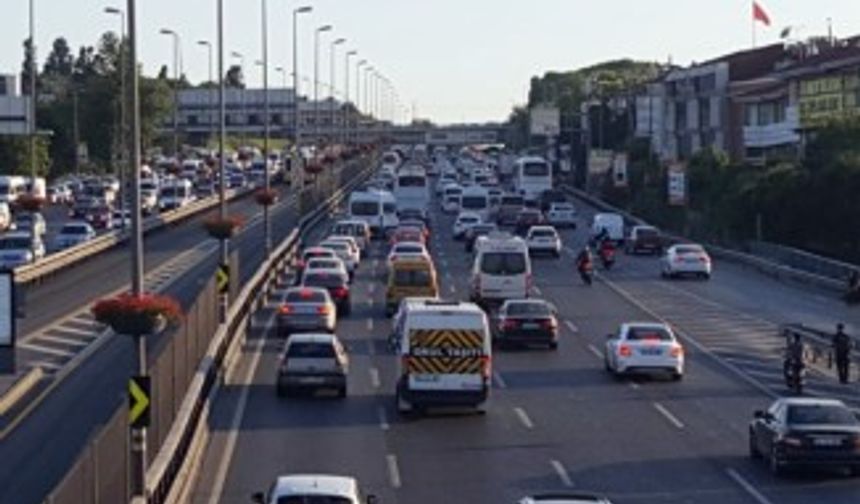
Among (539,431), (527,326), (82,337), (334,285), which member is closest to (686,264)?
(334,285)

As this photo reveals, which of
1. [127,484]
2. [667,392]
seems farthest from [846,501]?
[667,392]

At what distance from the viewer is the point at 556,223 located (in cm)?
11319

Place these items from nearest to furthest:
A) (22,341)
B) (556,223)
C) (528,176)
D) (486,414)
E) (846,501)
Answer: (846,501)
(486,414)
(22,341)
(556,223)
(528,176)

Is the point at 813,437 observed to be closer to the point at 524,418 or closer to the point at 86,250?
the point at 524,418

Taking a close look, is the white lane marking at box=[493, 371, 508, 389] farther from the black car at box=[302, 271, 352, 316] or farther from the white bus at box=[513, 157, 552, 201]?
the white bus at box=[513, 157, 552, 201]

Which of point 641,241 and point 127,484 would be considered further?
point 641,241

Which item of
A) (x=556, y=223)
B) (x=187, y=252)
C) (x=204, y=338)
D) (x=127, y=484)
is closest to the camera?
(x=127, y=484)

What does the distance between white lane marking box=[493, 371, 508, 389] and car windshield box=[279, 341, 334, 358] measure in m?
4.42

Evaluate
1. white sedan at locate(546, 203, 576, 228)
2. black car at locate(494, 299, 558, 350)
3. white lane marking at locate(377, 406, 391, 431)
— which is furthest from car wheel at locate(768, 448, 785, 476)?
white sedan at locate(546, 203, 576, 228)

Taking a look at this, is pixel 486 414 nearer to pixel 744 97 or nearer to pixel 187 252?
pixel 187 252

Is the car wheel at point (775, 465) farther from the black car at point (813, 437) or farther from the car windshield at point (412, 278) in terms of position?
the car windshield at point (412, 278)

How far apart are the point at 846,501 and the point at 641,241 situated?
64331 millimetres

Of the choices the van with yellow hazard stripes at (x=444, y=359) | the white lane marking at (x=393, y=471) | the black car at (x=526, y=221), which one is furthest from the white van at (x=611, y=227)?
the white lane marking at (x=393, y=471)

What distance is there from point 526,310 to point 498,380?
6.62m
